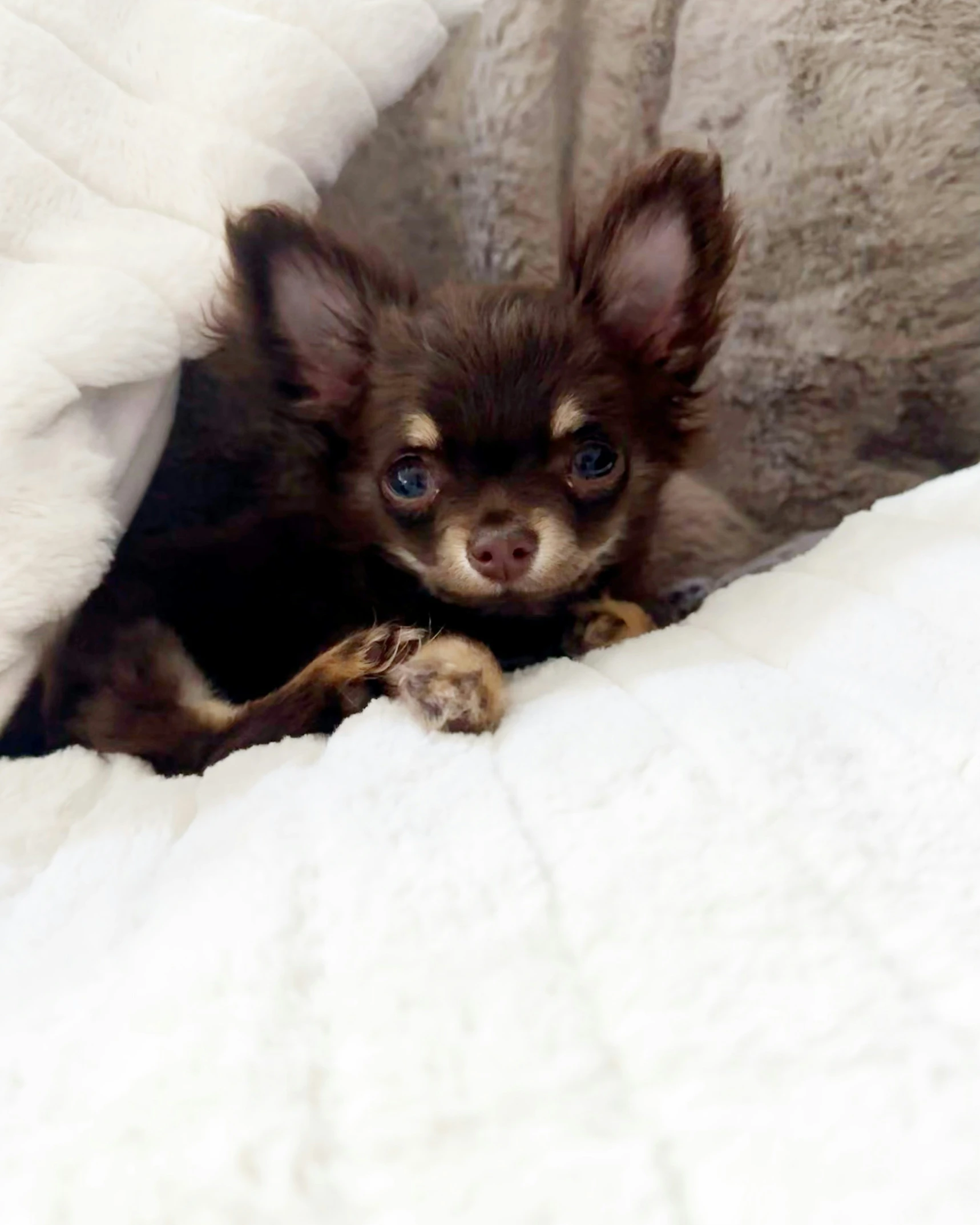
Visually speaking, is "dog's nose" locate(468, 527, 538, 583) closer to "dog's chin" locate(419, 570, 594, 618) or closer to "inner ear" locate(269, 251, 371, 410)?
"dog's chin" locate(419, 570, 594, 618)

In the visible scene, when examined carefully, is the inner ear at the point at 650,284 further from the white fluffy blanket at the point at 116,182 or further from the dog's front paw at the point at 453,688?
the dog's front paw at the point at 453,688

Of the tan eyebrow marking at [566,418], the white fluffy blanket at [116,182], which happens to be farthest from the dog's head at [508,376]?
the white fluffy blanket at [116,182]

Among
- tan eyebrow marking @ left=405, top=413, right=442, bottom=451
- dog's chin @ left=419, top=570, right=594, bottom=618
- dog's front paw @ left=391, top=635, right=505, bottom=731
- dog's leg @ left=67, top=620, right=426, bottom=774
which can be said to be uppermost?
tan eyebrow marking @ left=405, top=413, right=442, bottom=451

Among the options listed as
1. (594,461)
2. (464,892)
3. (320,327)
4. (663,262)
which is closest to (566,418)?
(594,461)

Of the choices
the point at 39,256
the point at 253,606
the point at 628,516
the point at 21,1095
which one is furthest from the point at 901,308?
the point at 21,1095

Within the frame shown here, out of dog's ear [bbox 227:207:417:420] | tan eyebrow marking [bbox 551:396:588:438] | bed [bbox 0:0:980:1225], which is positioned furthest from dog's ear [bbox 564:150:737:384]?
bed [bbox 0:0:980:1225]

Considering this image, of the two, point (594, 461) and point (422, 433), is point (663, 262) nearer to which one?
point (594, 461)
